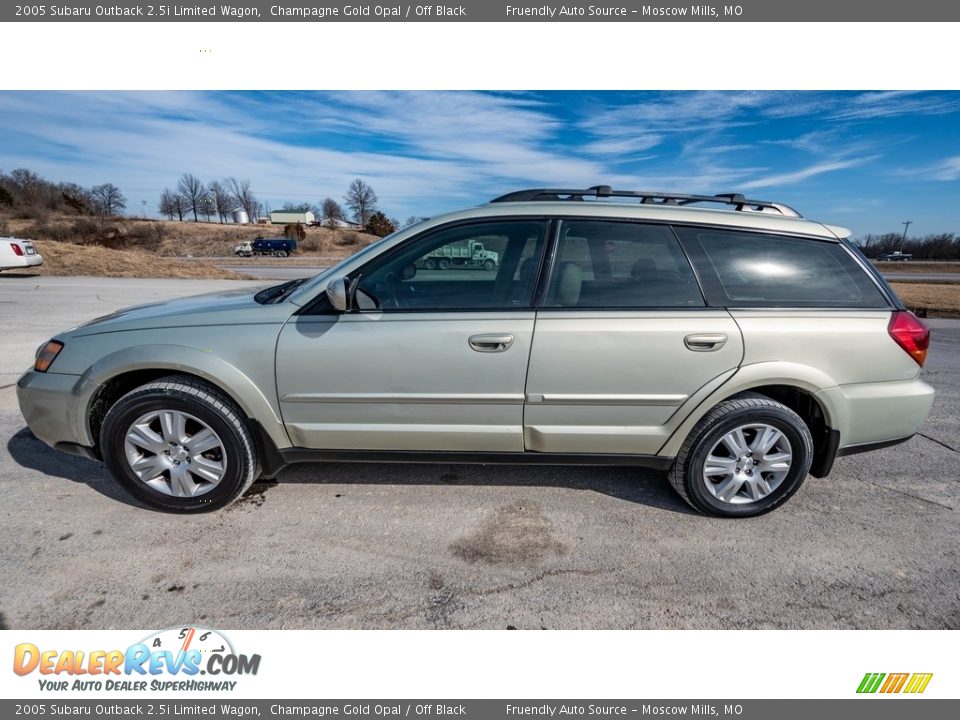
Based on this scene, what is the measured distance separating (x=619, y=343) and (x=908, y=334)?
163 cm

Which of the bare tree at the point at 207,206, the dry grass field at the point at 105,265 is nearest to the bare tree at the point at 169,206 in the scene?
the bare tree at the point at 207,206

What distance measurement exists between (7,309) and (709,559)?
37.3 feet

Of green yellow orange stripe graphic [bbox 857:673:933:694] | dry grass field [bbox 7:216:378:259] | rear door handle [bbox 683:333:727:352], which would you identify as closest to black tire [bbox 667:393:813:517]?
rear door handle [bbox 683:333:727:352]

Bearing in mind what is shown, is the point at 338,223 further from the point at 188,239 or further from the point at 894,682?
the point at 894,682

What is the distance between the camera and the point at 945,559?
2357 millimetres

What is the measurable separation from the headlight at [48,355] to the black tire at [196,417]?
50cm

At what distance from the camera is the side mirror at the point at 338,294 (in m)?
2.35

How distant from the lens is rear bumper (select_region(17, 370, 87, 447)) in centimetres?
256

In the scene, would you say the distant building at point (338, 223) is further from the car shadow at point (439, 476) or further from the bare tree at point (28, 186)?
the car shadow at point (439, 476)

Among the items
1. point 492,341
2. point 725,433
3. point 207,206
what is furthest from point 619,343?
point 207,206

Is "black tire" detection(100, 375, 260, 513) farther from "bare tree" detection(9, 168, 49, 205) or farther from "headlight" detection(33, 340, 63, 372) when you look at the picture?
"bare tree" detection(9, 168, 49, 205)

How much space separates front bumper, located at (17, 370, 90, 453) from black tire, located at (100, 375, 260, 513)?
0.68 ft

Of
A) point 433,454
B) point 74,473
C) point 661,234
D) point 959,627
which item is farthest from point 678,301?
point 74,473

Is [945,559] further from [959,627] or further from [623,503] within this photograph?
[623,503]
